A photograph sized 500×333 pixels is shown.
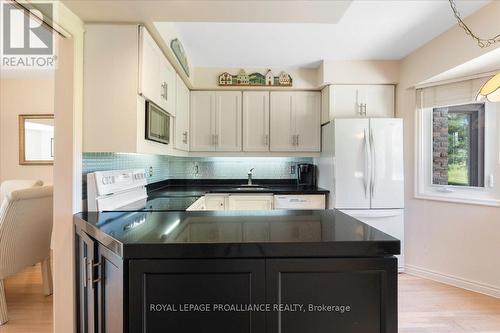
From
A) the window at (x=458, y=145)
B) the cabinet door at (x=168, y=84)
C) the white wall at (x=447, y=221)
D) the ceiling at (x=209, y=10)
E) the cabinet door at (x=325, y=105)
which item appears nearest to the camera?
the ceiling at (x=209, y=10)

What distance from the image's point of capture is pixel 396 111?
312cm

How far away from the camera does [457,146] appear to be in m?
2.79

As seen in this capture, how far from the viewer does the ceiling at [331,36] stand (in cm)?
206

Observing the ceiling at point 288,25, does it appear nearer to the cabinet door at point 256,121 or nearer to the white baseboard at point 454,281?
the cabinet door at point 256,121

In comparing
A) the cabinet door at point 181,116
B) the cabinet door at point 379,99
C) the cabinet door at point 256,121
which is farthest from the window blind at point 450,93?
the cabinet door at point 181,116

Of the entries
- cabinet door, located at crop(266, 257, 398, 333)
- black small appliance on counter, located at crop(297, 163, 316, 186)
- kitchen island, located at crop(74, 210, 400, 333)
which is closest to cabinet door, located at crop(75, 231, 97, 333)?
kitchen island, located at crop(74, 210, 400, 333)

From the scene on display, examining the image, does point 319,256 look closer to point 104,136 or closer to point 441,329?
point 104,136

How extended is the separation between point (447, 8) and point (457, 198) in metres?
1.76

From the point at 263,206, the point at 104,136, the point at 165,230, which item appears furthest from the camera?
the point at 263,206

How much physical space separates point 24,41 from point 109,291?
1.77m

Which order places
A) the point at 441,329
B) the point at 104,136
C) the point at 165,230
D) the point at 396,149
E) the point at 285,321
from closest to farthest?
the point at 285,321
the point at 165,230
the point at 104,136
the point at 441,329
the point at 396,149

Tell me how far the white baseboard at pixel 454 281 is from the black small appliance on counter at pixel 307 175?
146cm

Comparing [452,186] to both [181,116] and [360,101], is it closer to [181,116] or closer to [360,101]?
[360,101]

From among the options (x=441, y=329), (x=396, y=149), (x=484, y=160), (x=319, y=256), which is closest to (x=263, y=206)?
(x=396, y=149)
